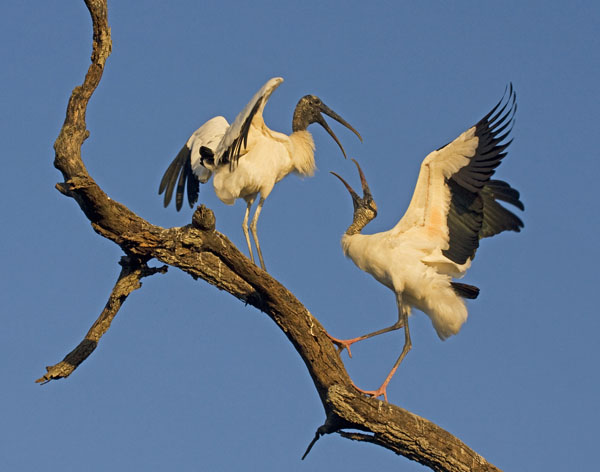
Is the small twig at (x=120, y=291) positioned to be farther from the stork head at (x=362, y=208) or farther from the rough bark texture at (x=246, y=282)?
the stork head at (x=362, y=208)

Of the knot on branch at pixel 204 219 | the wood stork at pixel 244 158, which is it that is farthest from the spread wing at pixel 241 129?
the knot on branch at pixel 204 219

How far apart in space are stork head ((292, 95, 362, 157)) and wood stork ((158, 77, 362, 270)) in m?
0.01

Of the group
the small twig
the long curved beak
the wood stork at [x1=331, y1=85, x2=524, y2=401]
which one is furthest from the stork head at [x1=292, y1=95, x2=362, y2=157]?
the small twig

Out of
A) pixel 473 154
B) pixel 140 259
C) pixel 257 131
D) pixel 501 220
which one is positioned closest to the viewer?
pixel 140 259

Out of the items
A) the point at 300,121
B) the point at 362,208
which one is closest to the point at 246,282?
the point at 362,208

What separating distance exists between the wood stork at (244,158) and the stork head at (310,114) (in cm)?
1

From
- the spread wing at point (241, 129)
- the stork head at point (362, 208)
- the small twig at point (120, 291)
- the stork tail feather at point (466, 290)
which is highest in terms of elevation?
the stork head at point (362, 208)

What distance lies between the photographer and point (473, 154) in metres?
7.06

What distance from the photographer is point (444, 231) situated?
7434 millimetres

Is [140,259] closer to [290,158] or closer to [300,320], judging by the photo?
[300,320]

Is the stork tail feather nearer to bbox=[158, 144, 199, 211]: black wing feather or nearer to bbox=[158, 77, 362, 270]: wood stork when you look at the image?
bbox=[158, 77, 362, 270]: wood stork

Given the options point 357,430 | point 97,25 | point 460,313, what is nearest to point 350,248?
point 460,313

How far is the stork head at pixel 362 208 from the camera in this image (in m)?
8.40

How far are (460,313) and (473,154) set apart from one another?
1243 millimetres
